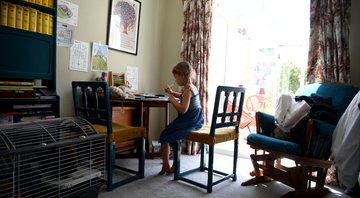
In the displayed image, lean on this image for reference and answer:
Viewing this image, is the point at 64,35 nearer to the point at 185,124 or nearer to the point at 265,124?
the point at 185,124

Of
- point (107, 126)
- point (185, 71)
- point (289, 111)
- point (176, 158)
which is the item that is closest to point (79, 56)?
point (107, 126)

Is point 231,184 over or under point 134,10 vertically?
under

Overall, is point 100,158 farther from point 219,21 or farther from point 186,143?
point 219,21

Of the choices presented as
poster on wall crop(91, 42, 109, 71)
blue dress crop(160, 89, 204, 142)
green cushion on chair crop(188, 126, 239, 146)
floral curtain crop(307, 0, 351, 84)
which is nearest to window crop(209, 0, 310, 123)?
floral curtain crop(307, 0, 351, 84)

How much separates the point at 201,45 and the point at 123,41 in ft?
3.24

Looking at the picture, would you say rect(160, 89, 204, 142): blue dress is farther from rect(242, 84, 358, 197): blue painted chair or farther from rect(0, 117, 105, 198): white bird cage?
rect(0, 117, 105, 198): white bird cage

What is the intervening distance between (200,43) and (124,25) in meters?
0.98

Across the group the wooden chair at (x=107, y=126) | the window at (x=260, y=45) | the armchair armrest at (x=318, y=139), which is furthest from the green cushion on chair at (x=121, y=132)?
the window at (x=260, y=45)

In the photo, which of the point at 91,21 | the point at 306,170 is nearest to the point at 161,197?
the point at 306,170

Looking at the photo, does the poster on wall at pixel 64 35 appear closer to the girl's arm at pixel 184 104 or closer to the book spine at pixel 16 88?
the book spine at pixel 16 88

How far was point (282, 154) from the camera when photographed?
1.90m

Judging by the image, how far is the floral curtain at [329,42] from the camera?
2.37 meters

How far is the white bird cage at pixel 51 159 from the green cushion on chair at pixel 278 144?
4.17ft

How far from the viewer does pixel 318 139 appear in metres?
1.81
